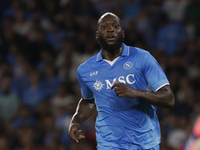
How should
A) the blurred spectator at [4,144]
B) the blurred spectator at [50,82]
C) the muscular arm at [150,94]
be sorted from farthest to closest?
the blurred spectator at [50,82], the blurred spectator at [4,144], the muscular arm at [150,94]

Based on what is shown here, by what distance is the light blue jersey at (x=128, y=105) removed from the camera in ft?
13.0

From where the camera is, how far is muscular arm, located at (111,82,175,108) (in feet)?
11.7

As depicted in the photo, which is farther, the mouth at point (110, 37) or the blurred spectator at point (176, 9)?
the blurred spectator at point (176, 9)

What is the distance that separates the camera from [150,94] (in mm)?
3713

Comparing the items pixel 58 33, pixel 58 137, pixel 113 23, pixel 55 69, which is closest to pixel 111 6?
pixel 58 33

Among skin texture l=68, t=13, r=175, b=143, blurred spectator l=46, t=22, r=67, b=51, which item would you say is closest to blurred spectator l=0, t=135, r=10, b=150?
blurred spectator l=46, t=22, r=67, b=51

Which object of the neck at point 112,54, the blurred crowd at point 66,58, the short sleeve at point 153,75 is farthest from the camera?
the blurred crowd at point 66,58

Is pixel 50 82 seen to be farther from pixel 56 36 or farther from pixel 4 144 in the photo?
pixel 4 144

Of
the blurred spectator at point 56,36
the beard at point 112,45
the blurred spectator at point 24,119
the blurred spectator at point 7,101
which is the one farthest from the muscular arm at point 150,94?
the blurred spectator at point 56,36

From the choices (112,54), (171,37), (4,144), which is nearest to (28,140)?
(4,144)

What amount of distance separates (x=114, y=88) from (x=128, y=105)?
1.16 feet

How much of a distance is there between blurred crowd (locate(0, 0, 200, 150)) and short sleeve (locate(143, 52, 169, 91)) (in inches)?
121

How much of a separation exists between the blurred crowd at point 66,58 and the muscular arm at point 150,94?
3124 millimetres

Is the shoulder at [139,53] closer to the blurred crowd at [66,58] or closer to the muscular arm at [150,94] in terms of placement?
the muscular arm at [150,94]
